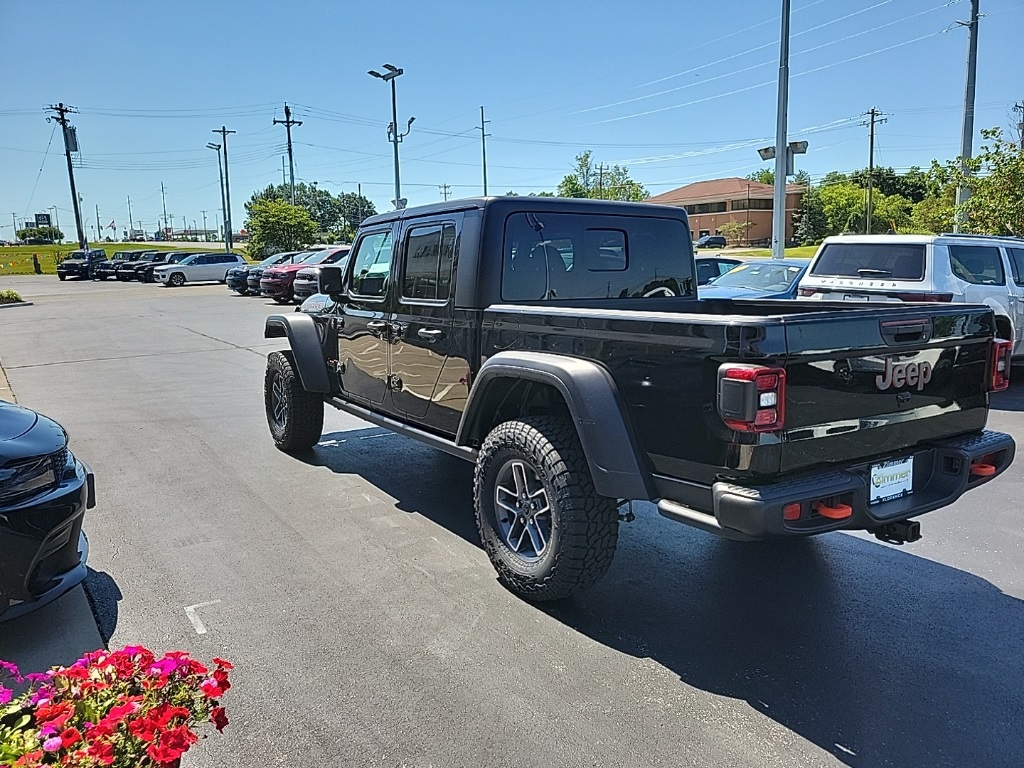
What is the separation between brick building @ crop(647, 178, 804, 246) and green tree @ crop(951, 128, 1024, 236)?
63.0 m

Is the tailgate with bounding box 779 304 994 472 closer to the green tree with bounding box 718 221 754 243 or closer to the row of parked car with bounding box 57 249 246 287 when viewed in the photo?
the row of parked car with bounding box 57 249 246 287

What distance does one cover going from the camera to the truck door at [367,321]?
17.7 ft

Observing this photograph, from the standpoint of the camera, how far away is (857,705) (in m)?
2.97

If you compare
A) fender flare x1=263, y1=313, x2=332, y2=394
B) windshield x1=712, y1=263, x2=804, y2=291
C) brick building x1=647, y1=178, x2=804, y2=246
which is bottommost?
fender flare x1=263, y1=313, x2=332, y2=394

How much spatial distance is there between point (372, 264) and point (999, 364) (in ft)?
12.9

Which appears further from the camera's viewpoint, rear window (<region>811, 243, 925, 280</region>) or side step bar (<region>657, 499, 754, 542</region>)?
rear window (<region>811, 243, 925, 280</region>)

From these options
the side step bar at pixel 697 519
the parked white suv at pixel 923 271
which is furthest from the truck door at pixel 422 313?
the parked white suv at pixel 923 271

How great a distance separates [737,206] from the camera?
82.4 m

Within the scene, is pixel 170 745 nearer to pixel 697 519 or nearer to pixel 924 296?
pixel 697 519

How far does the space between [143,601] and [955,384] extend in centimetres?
405

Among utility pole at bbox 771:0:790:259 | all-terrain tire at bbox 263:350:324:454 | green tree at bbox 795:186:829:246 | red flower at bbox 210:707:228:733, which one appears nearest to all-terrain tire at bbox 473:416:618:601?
red flower at bbox 210:707:228:733

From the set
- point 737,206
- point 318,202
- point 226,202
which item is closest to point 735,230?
point 737,206

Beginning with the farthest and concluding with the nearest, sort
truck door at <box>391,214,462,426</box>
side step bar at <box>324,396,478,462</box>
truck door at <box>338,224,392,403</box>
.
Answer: truck door at <box>338,224,392,403</box> → truck door at <box>391,214,462,426</box> → side step bar at <box>324,396,478,462</box>

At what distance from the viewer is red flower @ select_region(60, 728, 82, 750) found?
1638 millimetres
